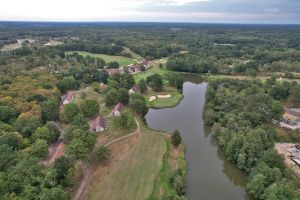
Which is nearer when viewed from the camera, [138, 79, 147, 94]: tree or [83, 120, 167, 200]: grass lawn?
[83, 120, 167, 200]: grass lawn

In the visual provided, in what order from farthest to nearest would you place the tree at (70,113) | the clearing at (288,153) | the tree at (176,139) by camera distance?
the tree at (70,113)
the tree at (176,139)
the clearing at (288,153)

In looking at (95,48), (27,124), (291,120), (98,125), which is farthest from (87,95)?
(95,48)

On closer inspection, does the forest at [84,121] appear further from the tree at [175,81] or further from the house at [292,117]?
the house at [292,117]

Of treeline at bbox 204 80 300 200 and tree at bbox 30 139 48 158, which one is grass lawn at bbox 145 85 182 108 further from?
tree at bbox 30 139 48 158

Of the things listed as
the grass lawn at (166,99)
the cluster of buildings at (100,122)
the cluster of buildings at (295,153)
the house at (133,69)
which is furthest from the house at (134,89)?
the cluster of buildings at (295,153)

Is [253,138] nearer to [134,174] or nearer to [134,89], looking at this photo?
[134,174]

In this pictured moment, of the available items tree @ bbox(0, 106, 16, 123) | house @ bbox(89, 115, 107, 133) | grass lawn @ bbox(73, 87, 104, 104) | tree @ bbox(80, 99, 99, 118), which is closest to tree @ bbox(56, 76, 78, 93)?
grass lawn @ bbox(73, 87, 104, 104)
